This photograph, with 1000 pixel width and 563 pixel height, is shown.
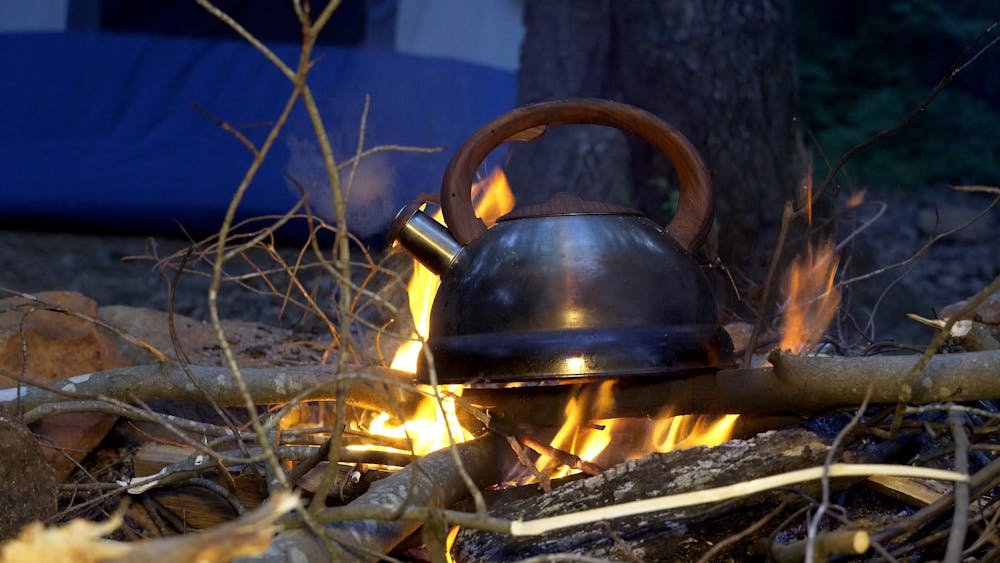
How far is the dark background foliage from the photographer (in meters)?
10.1

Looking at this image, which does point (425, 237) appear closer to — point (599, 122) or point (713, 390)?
point (599, 122)

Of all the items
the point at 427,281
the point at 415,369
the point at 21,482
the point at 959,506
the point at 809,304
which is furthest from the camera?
the point at 809,304

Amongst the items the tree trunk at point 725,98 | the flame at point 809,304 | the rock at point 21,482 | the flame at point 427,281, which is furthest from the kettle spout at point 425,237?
the tree trunk at point 725,98

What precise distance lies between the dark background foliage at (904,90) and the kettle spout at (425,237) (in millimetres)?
8107

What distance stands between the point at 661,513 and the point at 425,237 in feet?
2.57

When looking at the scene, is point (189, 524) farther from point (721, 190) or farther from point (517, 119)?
point (721, 190)

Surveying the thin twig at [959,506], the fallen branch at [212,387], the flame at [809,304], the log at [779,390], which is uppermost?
the thin twig at [959,506]

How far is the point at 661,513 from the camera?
1946 millimetres

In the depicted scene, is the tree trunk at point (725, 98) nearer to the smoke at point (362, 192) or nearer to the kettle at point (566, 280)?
the smoke at point (362, 192)

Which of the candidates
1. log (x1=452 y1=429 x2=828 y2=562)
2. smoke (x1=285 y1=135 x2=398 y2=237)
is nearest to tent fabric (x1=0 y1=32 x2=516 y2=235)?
smoke (x1=285 y1=135 x2=398 y2=237)

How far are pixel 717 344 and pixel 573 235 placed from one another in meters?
0.35

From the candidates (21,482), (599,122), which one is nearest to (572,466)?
(599,122)

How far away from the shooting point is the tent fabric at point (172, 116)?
19.0 ft

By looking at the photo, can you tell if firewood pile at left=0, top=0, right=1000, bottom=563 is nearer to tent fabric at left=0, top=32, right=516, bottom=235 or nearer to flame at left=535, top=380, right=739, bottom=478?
flame at left=535, top=380, right=739, bottom=478
